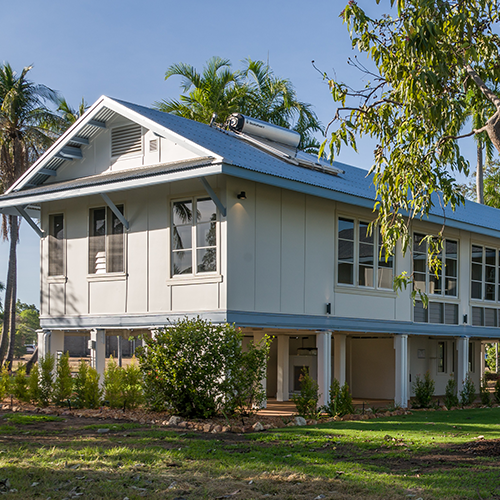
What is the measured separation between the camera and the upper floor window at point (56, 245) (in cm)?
1783

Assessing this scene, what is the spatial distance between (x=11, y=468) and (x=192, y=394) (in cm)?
527

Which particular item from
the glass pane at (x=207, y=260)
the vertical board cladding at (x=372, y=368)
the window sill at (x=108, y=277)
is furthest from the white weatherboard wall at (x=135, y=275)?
the vertical board cladding at (x=372, y=368)

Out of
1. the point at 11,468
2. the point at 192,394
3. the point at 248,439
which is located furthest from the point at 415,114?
the point at 11,468

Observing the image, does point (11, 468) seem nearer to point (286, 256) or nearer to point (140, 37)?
point (286, 256)

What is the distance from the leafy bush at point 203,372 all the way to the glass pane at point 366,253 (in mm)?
4940

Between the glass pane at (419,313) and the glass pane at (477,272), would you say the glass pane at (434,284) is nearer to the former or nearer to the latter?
the glass pane at (419,313)

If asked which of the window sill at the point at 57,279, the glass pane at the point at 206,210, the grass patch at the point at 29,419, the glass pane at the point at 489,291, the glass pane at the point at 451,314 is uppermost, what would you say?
the glass pane at the point at 206,210

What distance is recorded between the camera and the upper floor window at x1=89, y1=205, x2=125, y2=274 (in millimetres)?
16641

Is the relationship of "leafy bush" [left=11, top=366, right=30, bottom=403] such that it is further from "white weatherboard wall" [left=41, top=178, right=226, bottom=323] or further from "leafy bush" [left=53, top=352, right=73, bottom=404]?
"white weatherboard wall" [left=41, top=178, right=226, bottom=323]

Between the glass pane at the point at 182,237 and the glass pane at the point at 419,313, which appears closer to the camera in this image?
the glass pane at the point at 182,237

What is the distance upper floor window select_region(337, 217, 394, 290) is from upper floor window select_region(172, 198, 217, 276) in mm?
3728

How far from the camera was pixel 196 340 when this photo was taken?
13.2m

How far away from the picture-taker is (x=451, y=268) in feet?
68.0

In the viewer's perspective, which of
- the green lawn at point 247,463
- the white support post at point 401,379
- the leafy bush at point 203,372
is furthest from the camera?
the white support post at point 401,379
